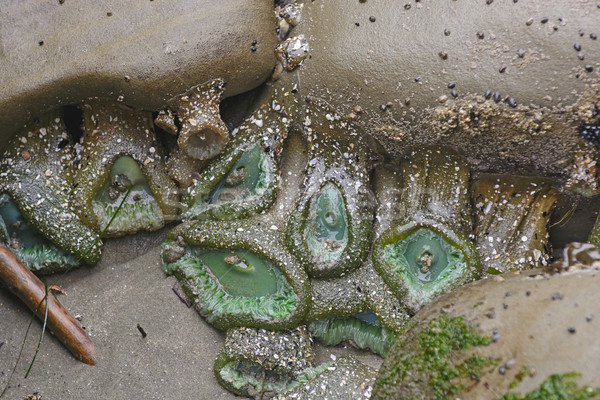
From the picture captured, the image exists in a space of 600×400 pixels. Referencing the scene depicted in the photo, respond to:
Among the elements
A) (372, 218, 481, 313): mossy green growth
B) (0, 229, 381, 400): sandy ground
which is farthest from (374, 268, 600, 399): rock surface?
(0, 229, 381, 400): sandy ground

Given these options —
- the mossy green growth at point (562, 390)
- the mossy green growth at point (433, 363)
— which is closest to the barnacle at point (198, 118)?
the mossy green growth at point (433, 363)

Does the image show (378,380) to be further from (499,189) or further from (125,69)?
(125,69)

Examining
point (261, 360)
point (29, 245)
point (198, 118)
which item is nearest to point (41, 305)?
point (29, 245)

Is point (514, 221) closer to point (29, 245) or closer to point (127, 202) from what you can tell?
point (127, 202)

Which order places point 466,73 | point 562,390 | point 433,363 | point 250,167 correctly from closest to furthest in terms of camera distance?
point 562,390
point 433,363
point 466,73
point 250,167

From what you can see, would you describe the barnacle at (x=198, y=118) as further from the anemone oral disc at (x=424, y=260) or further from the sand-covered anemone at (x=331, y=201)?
the anemone oral disc at (x=424, y=260)

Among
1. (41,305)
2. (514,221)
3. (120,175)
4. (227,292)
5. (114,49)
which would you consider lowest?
(41,305)

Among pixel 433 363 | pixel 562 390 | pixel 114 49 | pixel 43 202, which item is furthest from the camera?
pixel 43 202
